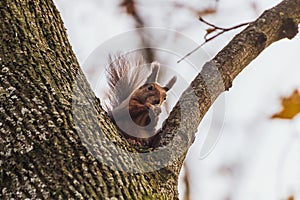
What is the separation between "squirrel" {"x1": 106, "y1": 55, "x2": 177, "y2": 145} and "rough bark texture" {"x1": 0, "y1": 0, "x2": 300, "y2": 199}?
1.57 feet

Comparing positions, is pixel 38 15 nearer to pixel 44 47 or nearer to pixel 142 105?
pixel 44 47

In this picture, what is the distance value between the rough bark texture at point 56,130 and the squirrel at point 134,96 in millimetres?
480

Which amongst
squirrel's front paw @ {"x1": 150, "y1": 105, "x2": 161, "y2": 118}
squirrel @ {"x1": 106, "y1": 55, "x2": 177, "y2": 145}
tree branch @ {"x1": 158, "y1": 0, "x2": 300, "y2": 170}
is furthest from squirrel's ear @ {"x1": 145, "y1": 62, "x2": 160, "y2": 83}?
tree branch @ {"x1": 158, "y1": 0, "x2": 300, "y2": 170}

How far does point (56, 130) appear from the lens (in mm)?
1421

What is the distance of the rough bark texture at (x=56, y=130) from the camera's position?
132cm

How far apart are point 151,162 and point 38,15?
2.04 ft

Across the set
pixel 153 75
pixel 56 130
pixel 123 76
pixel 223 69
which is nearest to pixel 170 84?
pixel 153 75

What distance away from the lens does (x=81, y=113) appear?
154cm

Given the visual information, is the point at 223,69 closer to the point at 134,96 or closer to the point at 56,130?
the point at 134,96

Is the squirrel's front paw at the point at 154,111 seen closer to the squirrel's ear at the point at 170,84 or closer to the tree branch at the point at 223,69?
the squirrel's ear at the point at 170,84

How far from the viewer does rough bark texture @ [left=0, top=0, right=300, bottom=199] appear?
132 cm

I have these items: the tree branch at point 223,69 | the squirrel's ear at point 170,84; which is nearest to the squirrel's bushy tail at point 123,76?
the squirrel's ear at point 170,84

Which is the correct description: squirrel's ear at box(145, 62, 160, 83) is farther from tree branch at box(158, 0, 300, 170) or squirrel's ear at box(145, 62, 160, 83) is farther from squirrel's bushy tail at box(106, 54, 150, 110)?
tree branch at box(158, 0, 300, 170)

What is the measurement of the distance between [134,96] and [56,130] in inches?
47.4
